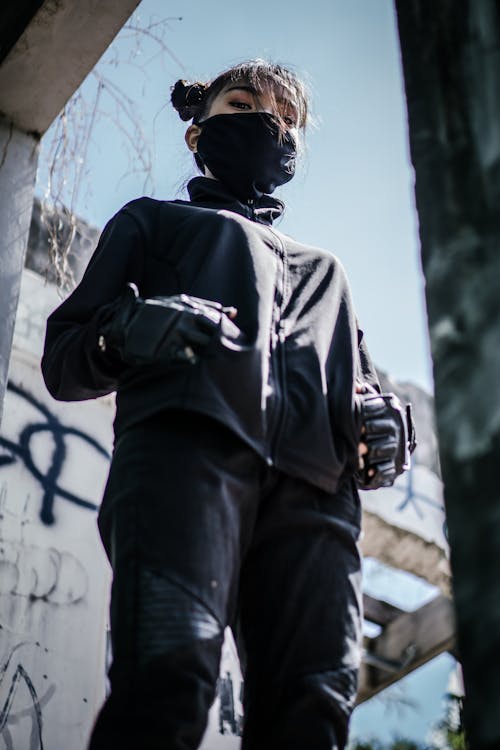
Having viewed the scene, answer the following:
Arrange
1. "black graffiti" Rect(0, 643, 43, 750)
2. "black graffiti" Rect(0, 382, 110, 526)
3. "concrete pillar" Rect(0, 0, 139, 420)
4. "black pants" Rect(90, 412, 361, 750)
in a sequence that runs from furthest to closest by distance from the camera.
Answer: "black graffiti" Rect(0, 382, 110, 526)
"black graffiti" Rect(0, 643, 43, 750)
"concrete pillar" Rect(0, 0, 139, 420)
"black pants" Rect(90, 412, 361, 750)

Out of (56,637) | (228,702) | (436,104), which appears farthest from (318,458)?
(228,702)

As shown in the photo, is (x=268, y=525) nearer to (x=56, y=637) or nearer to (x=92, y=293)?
(x=92, y=293)

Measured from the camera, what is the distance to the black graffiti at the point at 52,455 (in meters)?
4.64

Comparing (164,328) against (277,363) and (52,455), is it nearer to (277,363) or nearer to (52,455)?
(277,363)

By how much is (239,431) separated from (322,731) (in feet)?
1.73

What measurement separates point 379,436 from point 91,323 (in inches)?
23.7

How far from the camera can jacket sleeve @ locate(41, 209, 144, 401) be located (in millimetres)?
2064

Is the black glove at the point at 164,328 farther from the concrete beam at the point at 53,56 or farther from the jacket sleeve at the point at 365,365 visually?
the concrete beam at the point at 53,56

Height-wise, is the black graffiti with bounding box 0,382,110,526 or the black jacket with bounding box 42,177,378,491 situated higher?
the black jacket with bounding box 42,177,378,491

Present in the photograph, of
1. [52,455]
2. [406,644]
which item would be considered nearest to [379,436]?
[52,455]

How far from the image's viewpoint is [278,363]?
2.02 metres

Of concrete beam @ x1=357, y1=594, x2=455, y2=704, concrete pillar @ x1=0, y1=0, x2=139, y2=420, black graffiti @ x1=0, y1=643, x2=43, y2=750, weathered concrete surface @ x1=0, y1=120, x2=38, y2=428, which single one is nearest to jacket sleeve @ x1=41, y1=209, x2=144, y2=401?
weathered concrete surface @ x1=0, y1=120, x2=38, y2=428

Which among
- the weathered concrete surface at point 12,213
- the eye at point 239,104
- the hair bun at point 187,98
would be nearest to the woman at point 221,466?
the eye at point 239,104

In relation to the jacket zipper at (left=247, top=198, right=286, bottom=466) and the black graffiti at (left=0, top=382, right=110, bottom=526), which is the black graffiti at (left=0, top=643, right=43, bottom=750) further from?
the jacket zipper at (left=247, top=198, right=286, bottom=466)
